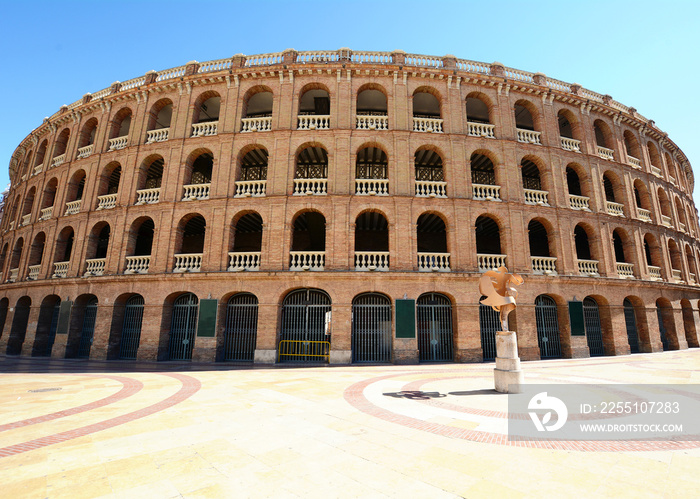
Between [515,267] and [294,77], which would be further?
[294,77]

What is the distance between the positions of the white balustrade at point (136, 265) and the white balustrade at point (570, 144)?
1054 inches

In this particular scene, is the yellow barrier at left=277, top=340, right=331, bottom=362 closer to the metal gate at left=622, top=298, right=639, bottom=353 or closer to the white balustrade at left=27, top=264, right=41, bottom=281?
the white balustrade at left=27, top=264, right=41, bottom=281

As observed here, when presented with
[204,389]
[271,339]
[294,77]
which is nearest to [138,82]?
[294,77]

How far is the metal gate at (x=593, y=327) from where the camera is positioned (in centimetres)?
1820

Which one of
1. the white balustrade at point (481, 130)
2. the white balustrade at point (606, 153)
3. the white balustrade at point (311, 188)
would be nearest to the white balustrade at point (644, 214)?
the white balustrade at point (606, 153)

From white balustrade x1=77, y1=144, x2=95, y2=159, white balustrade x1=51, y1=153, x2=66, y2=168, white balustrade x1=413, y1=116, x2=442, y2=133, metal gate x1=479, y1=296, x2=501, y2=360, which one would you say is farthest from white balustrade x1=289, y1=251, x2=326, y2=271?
white balustrade x1=51, y1=153, x2=66, y2=168

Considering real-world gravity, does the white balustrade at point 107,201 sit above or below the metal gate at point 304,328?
above

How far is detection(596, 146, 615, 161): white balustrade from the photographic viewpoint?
20.8 m

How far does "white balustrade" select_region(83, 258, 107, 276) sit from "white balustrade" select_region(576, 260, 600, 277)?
28.7 m

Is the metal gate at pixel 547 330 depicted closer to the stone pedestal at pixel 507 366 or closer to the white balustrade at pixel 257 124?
the stone pedestal at pixel 507 366

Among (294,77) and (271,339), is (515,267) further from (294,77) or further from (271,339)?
(294,77)

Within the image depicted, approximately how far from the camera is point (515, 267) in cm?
1698

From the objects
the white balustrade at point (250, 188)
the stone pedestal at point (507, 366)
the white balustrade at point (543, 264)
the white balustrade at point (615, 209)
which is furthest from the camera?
the white balustrade at point (615, 209)

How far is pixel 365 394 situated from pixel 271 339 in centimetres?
815
